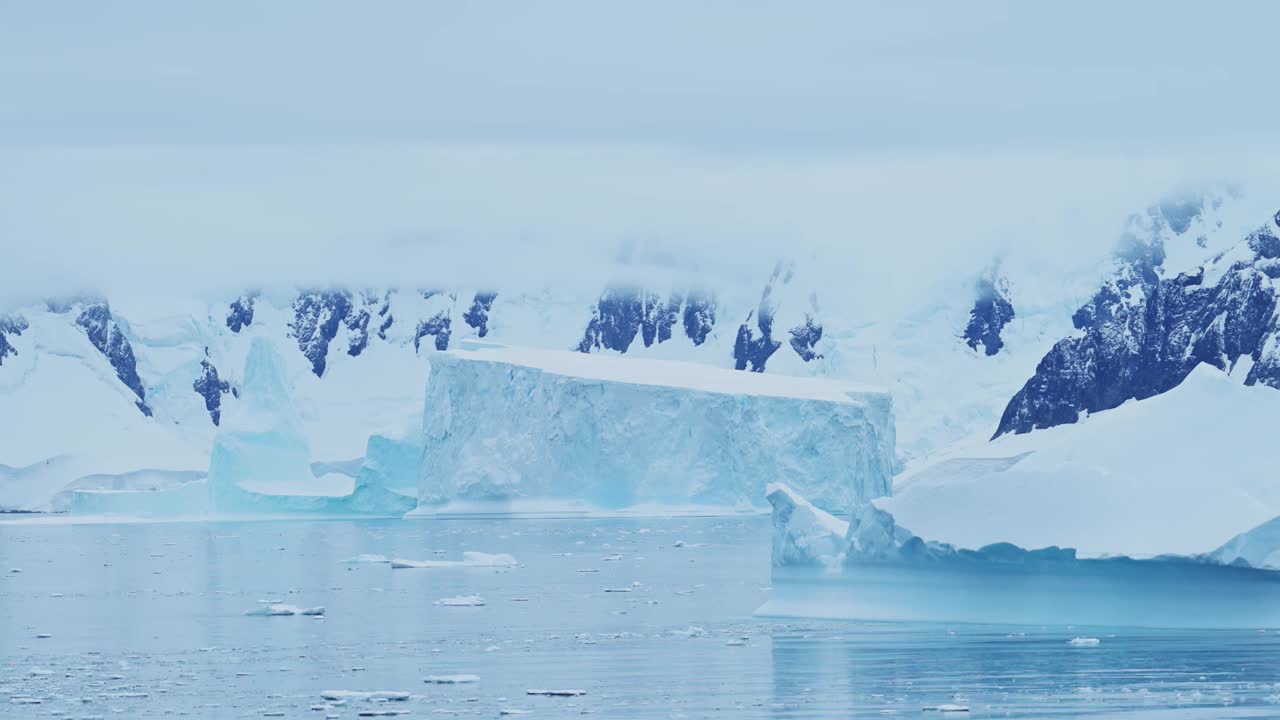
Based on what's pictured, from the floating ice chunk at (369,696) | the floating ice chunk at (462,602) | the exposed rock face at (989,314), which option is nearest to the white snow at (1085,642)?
the floating ice chunk at (369,696)

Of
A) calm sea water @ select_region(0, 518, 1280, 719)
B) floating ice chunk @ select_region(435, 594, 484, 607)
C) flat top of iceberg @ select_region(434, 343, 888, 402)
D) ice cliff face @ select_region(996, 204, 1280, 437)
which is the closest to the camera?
calm sea water @ select_region(0, 518, 1280, 719)

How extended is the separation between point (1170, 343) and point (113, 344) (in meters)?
57.2

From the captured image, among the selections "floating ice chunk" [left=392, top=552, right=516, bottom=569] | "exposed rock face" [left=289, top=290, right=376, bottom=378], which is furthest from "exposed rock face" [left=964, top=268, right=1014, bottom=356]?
"floating ice chunk" [left=392, top=552, right=516, bottom=569]

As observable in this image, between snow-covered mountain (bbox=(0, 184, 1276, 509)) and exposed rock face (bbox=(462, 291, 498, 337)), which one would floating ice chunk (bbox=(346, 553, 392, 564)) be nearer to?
snow-covered mountain (bbox=(0, 184, 1276, 509))

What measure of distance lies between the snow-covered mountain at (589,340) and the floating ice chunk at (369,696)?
5101cm

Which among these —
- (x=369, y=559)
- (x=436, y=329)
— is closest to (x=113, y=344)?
(x=436, y=329)

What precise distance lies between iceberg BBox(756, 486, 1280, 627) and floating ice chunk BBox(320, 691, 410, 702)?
5919 mm

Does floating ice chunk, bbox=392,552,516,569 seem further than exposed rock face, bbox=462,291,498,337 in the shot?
No

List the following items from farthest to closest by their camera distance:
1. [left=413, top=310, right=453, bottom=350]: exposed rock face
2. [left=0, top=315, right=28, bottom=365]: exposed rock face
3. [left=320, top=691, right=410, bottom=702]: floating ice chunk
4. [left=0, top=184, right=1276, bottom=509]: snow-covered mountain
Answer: [left=413, top=310, right=453, bottom=350]: exposed rock face → [left=0, top=315, right=28, bottom=365]: exposed rock face → [left=0, top=184, right=1276, bottom=509]: snow-covered mountain → [left=320, top=691, right=410, bottom=702]: floating ice chunk

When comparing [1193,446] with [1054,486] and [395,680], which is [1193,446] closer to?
[1054,486]

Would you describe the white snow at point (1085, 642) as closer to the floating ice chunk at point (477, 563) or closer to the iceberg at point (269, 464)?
the floating ice chunk at point (477, 563)

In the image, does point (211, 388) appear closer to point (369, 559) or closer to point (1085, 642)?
point (369, 559)

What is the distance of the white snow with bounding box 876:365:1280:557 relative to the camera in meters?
20.3

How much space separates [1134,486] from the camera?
20938 mm
